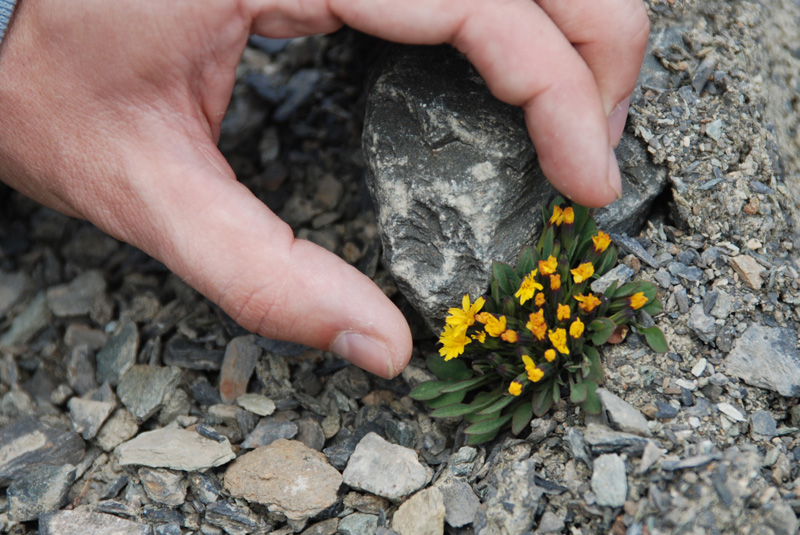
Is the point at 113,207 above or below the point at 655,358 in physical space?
above

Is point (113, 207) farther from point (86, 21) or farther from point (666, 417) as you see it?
point (666, 417)

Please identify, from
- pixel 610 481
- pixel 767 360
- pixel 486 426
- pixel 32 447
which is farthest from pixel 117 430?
pixel 767 360

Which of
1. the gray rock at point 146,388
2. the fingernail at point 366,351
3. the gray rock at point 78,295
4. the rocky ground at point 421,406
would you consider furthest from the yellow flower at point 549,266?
the gray rock at point 78,295

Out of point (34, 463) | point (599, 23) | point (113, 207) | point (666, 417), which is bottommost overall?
point (34, 463)

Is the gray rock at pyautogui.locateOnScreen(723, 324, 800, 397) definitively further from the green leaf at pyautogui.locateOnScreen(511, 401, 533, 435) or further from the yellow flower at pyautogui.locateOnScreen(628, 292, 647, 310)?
the green leaf at pyautogui.locateOnScreen(511, 401, 533, 435)

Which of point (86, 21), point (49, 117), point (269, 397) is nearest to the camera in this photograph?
point (86, 21)

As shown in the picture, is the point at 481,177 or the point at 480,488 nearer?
the point at 480,488

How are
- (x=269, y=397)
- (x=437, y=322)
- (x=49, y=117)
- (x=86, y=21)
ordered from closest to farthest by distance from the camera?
(x=86, y=21) < (x=49, y=117) < (x=437, y=322) < (x=269, y=397)

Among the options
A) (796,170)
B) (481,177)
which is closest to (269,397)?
(481,177)
